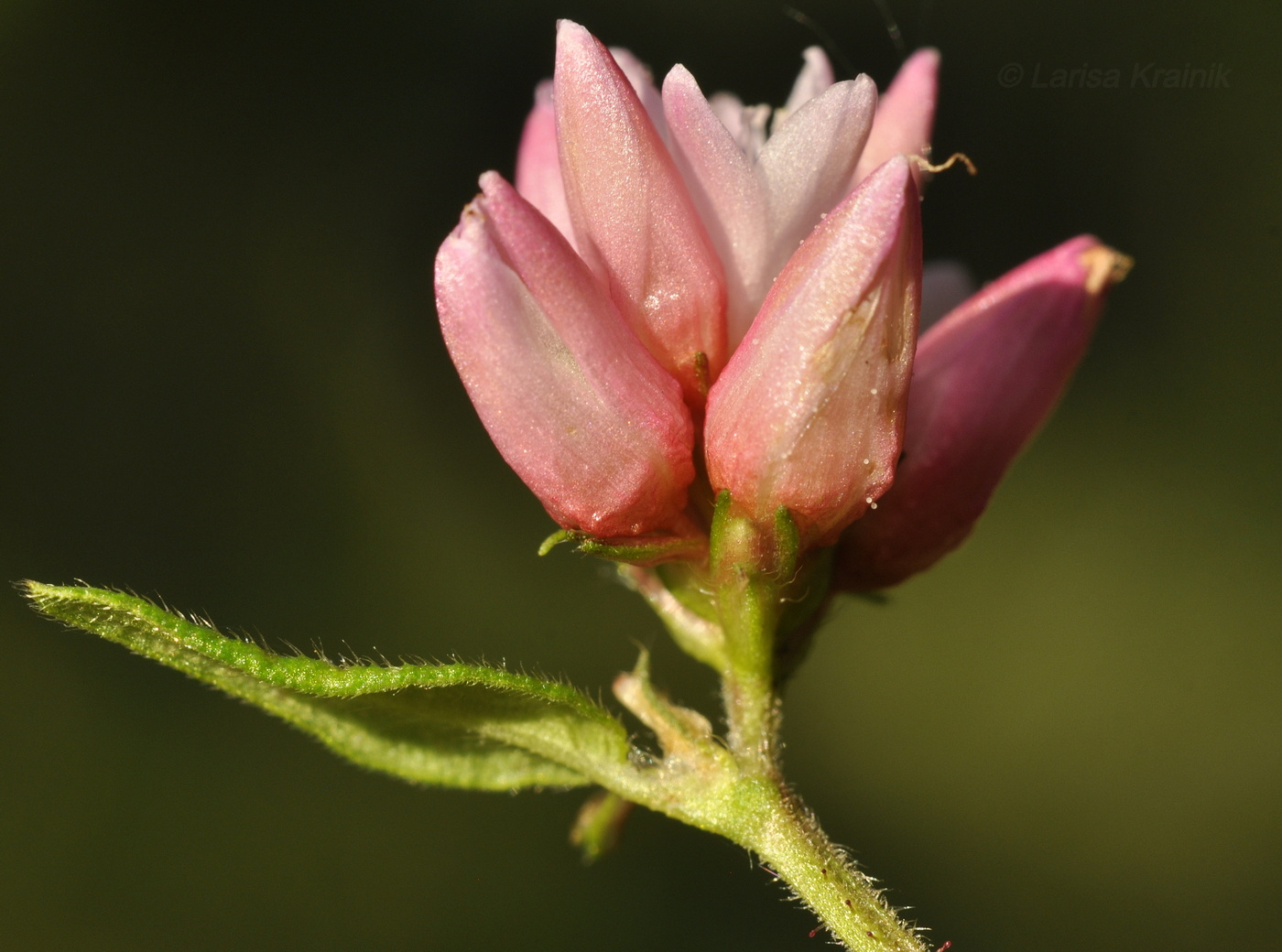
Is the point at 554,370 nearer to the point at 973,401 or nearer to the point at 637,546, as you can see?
the point at 637,546

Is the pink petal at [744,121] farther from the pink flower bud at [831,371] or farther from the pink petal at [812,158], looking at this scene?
the pink flower bud at [831,371]

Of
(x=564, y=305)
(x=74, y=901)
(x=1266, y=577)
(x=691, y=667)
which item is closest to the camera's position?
(x=564, y=305)

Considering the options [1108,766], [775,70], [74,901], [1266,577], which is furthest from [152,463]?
[1266,577]

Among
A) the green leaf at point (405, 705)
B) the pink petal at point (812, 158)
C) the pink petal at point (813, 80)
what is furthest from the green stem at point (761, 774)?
the pink petal at point (813, 80)

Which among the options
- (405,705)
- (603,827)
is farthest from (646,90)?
(603,827)

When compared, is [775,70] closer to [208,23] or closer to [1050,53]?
[1050,53]

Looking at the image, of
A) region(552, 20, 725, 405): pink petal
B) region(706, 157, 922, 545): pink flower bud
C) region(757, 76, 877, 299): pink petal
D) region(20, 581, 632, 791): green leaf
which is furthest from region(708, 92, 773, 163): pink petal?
region(20, 581, 632, 791): green leaf
